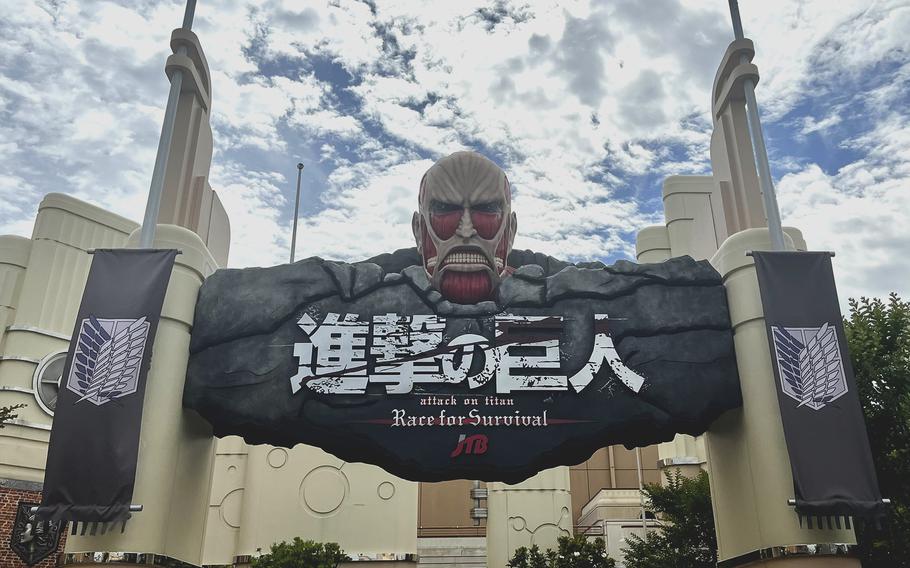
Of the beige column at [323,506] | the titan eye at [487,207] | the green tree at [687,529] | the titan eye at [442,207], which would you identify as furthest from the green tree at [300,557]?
the titan eye at [487,207]

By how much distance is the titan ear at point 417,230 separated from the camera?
15.9 meters

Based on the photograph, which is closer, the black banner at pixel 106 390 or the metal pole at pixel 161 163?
the black banner at pixel 106 390

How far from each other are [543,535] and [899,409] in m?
17.9

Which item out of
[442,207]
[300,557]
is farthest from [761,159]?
[300,557]

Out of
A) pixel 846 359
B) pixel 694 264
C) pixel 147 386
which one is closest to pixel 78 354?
pixel 147 386

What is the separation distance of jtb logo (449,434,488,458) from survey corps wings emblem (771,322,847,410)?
517cm

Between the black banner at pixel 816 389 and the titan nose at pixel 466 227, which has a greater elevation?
the titan nose at pixel 466 227

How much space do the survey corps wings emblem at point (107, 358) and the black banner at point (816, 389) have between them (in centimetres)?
1085

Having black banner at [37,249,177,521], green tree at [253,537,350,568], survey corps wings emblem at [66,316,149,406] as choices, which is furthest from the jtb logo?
green tree at [253,537,350,568]

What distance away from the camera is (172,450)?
13594 mm

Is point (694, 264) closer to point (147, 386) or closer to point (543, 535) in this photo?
point (147, 386)

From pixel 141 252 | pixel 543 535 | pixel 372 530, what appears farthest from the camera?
pixel 543 535

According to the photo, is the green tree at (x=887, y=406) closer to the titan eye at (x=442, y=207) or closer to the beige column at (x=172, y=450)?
the titan eye at (x=442, y=207)

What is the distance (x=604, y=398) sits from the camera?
14.0m
